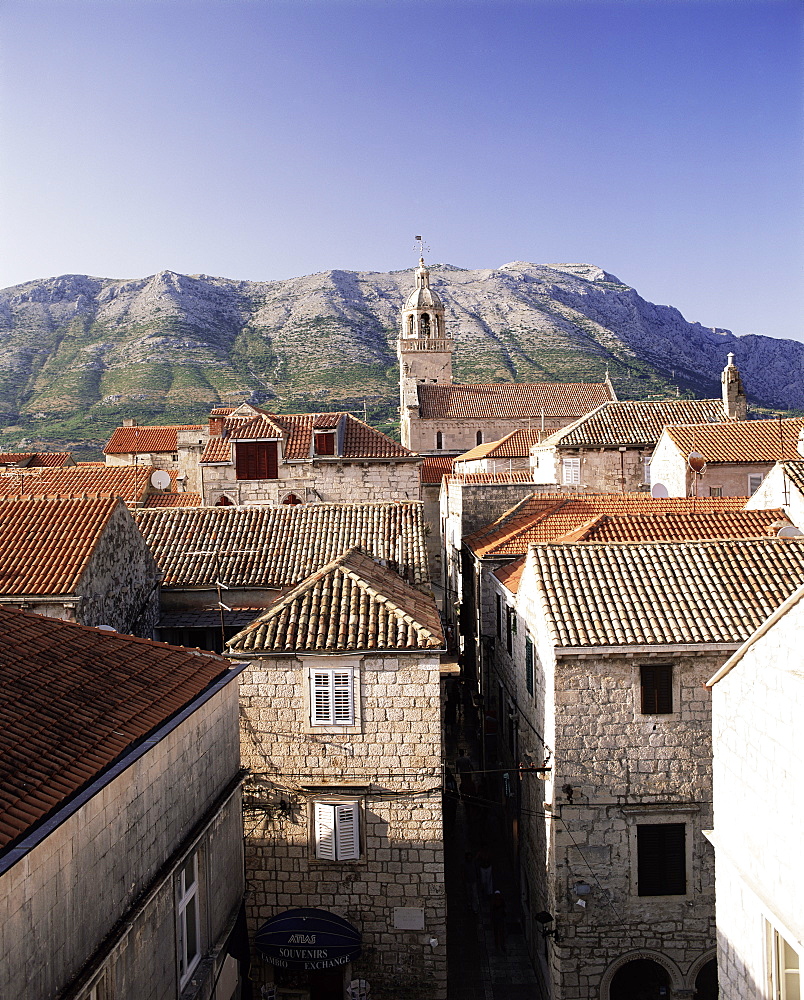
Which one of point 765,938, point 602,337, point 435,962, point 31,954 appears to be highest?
point 602,337

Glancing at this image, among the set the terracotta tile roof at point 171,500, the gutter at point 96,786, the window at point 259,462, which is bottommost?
the gutter at point 96,786

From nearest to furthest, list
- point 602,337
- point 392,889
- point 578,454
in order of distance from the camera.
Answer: point 392,889, point 578,454, point 602,337

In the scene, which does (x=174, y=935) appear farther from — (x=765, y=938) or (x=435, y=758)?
(x=765, y=938)

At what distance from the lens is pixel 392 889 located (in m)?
13.2

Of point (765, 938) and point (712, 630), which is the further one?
point (712, 630)

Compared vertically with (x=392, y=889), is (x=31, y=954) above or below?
above

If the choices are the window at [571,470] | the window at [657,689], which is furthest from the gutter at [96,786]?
the window at [571,470]

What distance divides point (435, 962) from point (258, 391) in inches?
3745

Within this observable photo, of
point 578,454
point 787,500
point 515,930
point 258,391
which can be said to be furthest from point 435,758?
point 258,391

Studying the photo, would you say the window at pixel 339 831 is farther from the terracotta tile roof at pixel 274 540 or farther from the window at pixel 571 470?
the window at pixel 571 470

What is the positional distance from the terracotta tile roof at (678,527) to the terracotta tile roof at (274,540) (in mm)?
4297

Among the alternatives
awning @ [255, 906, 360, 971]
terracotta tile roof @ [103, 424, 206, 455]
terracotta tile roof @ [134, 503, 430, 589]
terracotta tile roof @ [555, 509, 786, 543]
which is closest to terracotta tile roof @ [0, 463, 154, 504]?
terracotta tile roof @ [134, 503, 430, 589]

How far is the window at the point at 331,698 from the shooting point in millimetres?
13328

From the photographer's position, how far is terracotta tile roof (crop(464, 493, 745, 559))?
2341cm
